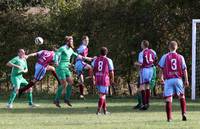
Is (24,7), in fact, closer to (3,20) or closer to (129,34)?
(3,20)

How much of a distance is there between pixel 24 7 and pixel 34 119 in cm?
1516

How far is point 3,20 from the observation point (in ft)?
105

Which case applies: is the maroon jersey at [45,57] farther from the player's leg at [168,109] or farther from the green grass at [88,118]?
the player's leg at [168,109]

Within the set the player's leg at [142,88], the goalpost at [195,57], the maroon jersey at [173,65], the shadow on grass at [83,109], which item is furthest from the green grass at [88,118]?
the goalpost at [195,57]

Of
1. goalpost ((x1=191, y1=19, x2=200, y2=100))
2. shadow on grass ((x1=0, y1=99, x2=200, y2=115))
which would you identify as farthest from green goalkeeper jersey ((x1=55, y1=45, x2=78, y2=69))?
goalpost ((x1=191, y1=19, x2=200, y2=100))

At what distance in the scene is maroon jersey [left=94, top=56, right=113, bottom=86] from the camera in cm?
2006

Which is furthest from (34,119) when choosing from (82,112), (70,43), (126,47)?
(126,47)

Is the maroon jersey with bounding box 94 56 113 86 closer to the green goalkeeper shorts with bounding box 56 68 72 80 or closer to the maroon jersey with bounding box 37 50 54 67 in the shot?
the green goalkeeper shorts with bounding box 56 68 72 80

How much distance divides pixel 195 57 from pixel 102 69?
360 inches

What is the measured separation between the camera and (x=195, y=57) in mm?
28422

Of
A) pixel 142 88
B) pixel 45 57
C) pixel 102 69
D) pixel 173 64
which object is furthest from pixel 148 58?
pixel 173 64

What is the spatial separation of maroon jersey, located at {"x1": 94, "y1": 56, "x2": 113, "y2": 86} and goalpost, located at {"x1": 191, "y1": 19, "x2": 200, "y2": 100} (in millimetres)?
8776

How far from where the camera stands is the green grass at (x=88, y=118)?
51.8ft

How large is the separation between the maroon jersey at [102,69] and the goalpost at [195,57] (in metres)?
8.78
